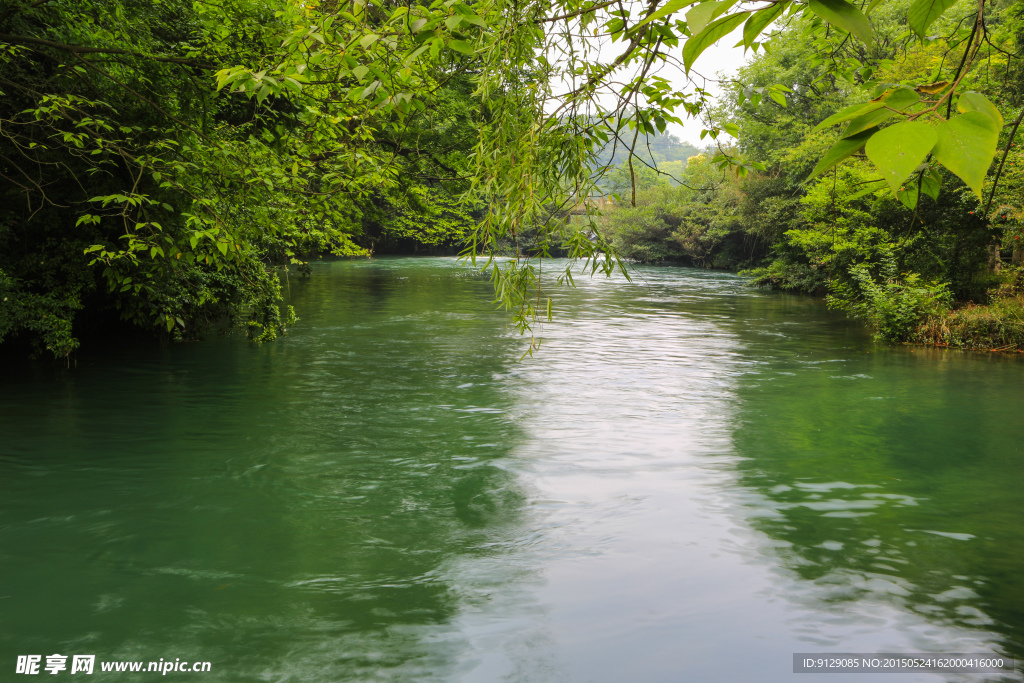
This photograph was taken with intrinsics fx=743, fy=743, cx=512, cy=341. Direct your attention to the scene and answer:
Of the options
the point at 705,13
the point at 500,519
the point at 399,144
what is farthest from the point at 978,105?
the point at 399,144

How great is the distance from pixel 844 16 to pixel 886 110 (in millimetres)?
167

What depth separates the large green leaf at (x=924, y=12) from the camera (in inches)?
56.7

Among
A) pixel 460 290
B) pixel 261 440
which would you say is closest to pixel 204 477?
pixel 261 440

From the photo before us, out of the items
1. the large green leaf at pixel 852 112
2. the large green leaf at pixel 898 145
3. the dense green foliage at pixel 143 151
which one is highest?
the dense green foliage at pixel 143 151

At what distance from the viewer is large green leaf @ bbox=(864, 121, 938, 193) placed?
1064 millimetres

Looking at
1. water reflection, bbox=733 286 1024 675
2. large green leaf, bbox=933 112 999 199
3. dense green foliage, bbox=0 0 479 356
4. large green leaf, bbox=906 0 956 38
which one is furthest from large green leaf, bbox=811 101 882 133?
dense green foliage, bbox=0 0 479 356

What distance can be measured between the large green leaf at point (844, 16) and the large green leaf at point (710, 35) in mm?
129

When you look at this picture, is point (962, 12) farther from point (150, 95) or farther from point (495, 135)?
point (495, 135)

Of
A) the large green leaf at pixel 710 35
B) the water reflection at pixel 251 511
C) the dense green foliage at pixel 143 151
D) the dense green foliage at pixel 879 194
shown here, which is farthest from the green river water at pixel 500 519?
the large green leaf at pixel 710 35

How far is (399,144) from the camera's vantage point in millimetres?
11898

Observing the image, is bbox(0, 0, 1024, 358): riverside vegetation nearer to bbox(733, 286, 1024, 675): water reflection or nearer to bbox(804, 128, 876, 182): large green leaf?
bbox(804, 128, 876, 182): large green leaf

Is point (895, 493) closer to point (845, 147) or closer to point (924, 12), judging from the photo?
point (924, 12)

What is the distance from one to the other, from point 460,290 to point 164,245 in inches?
979

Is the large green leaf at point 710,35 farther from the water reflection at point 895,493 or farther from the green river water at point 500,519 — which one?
the water reflection at point 895,493
